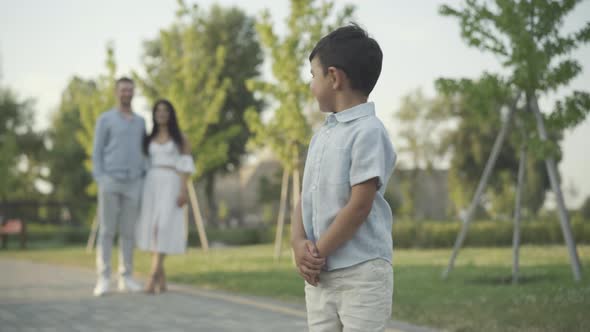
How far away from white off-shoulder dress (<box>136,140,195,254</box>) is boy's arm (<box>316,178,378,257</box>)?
5525 millimetres

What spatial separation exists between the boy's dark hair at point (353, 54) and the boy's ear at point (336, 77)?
1 centimetres

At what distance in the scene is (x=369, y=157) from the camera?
2383mm

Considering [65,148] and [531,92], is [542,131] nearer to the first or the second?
[531,92]

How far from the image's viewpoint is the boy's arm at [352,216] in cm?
238

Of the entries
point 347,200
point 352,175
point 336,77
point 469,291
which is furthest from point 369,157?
point 469,291

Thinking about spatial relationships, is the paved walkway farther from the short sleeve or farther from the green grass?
the short sleeve

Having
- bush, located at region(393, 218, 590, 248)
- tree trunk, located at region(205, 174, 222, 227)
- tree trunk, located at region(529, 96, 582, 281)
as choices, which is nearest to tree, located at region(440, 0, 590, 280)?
tree trunk, located at region(529, 96, 582, 281)

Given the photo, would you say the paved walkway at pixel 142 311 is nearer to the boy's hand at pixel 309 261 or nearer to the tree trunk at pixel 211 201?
the boy's hand at pixel 309 261

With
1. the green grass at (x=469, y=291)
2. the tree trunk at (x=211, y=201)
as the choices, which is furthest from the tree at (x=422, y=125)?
the green grass at (x=469, y=291)

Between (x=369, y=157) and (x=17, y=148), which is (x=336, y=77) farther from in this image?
(x=17, y=148)

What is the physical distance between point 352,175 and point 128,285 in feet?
19.2

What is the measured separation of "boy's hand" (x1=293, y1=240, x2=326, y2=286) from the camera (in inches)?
95.3

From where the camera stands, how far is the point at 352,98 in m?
2.52

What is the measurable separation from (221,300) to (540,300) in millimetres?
3084
